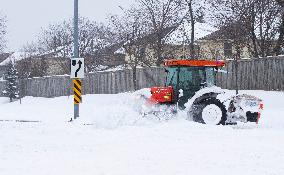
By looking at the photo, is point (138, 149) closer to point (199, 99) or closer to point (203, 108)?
point (203, 108)

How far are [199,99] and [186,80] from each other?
3.90ft

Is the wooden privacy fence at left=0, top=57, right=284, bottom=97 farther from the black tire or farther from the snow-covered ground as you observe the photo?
the snow-covered ground

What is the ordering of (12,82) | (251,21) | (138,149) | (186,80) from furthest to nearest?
1. (12,82)
2. (251,21)
3. (186,80)
4. (138,149)

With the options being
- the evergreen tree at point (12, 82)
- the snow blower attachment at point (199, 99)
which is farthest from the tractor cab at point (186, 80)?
the evergreen tree at point (12, 82)

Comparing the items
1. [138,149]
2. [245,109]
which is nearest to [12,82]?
[245,109]

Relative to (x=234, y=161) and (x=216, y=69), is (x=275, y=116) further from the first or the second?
(x=234, y=161)

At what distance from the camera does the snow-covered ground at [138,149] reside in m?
7.21

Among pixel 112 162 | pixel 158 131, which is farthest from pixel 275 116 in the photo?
pixel 112 162

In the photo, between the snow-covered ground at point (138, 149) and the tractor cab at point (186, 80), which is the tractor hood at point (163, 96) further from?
the snow-covered ground at point (138, 149)

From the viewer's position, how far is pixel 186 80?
1554 cm

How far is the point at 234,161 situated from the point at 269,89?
55.8 feet

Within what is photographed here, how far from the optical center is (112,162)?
25.4 feet

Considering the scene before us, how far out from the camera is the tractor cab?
15.3 m

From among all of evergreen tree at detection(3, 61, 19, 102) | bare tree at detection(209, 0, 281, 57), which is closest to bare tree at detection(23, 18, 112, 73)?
evergreen tree at detection(3, 61, 19, 102)
